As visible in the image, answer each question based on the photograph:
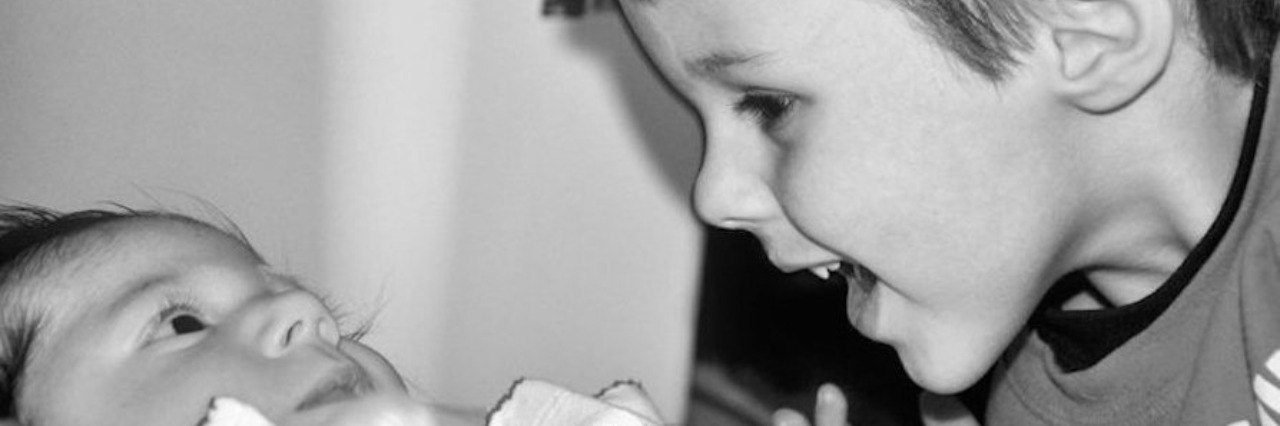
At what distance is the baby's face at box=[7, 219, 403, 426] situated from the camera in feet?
3.35

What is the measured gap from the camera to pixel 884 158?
1.05 m

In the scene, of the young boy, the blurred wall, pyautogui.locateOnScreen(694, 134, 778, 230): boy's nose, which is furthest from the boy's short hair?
the blurred wall

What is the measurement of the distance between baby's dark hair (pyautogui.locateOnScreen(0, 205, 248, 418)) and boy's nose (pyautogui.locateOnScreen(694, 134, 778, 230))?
11.3 inches

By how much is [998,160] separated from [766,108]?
0.12 m

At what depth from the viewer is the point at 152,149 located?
1422 mm

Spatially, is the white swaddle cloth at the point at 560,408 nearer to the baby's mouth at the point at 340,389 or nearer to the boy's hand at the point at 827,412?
the baby's mouth at the point at 340,389

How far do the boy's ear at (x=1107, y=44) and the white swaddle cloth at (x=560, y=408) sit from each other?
259 millimetres

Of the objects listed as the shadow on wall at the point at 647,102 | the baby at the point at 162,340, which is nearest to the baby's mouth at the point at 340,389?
the baby at the point at 162,340

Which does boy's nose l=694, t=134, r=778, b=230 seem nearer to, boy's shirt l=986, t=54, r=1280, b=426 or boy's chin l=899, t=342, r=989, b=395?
boy's chin l=899, t=342, r=989, b=395

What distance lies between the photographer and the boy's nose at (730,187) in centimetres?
107

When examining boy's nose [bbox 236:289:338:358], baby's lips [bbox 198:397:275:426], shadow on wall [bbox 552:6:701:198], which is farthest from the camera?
shadow on wall [bbox 552:6:701:198]

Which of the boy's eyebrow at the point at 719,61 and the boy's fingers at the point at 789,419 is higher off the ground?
the boy's eyebrow at the point at 719,61

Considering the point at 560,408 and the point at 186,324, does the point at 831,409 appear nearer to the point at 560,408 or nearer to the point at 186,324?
the point at 560,408

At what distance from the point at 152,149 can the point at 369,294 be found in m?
0.26
